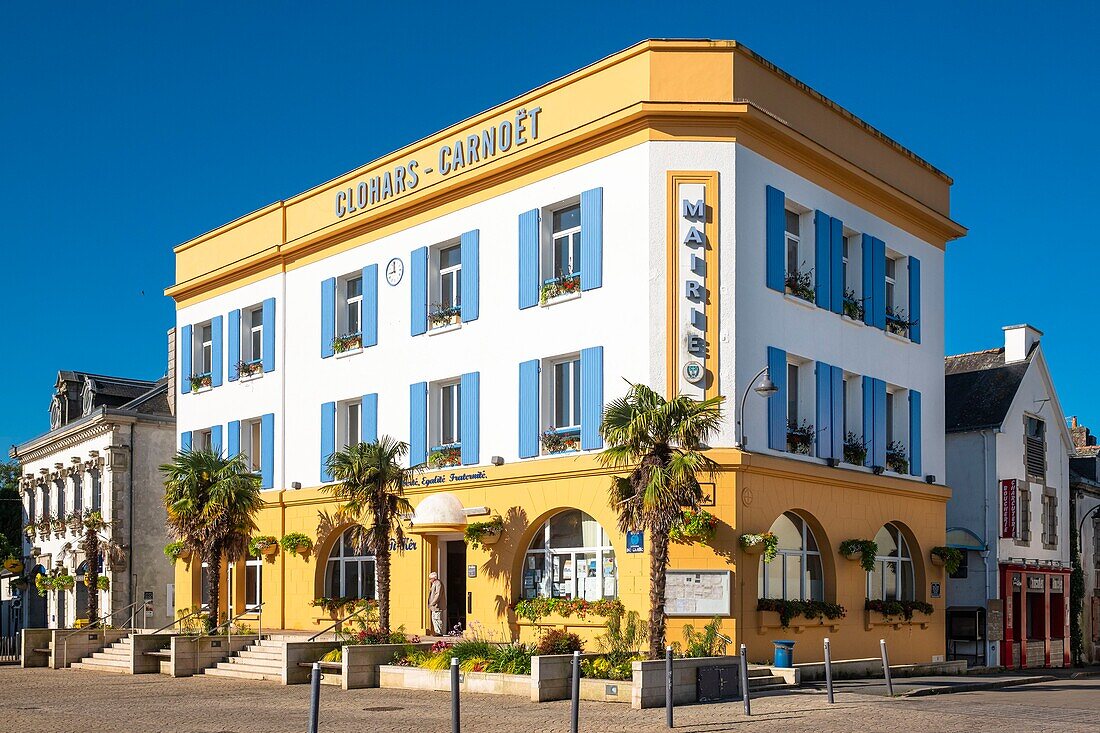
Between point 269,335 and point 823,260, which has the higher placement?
point 823,260

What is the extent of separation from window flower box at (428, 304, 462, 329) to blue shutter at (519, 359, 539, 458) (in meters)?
2.82

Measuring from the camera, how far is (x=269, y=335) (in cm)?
3488

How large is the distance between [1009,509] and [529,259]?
15.7m

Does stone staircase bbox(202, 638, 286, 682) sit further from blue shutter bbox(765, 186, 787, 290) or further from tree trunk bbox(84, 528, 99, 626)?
blue shutter bbox(765, 186, 787, 290)

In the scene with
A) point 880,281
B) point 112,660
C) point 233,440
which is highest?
point 880,281

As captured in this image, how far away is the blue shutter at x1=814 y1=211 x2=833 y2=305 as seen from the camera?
27.5m

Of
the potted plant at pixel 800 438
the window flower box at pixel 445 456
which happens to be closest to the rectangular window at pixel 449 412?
the window flower box at pixel 445 456

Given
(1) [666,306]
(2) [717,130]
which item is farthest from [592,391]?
(2) [717,130]

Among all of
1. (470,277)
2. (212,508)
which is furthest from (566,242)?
(212,508)

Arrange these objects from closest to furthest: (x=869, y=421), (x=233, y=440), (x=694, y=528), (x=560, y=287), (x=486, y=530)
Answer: (x=694, y=528), (x=560, y=287), (x=486, y=530), (x=869, y=421), (x=233, y=440)

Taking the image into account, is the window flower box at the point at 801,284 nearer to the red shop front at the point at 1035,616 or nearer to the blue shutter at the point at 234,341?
the red shop front at the point at 1035,616

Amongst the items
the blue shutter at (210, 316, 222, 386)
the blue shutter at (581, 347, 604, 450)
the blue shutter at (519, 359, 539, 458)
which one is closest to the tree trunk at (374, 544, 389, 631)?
the blue shutter at (519, 359, 539, 458)

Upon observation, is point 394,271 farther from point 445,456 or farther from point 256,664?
point 256,664

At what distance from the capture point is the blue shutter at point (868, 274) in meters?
29.0
